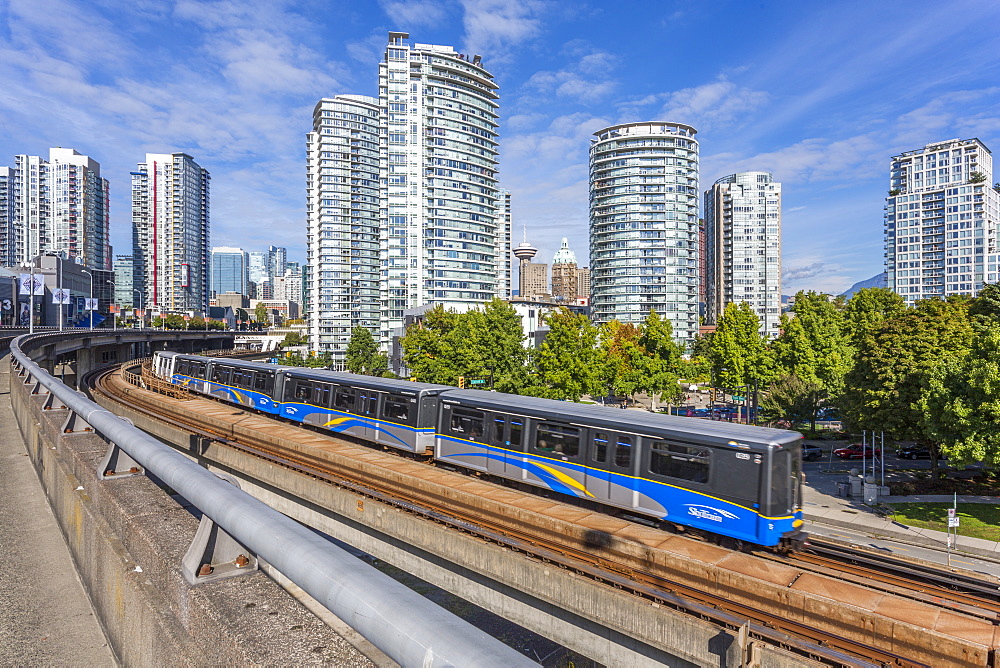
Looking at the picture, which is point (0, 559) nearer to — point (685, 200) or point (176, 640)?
point (176, 640)

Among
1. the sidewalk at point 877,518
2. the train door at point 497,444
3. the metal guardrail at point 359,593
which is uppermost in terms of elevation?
the metal guardrail at point 359,593

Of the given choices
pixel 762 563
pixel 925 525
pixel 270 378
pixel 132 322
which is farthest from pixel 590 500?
pixel 132 322

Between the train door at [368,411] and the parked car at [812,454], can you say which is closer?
the train door at [368,411]

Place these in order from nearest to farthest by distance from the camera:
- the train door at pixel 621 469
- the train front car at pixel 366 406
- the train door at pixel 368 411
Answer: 1. the train door at pixel 621 469
2. the train front car at pixel 366 406
3. the train door at pixel 368 411

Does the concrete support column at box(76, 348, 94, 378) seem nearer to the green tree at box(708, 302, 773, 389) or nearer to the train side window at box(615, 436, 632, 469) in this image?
the green tree at box(708, 302, 773, 389)

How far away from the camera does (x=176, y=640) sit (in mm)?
3506

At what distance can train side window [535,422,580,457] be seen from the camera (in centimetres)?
1717

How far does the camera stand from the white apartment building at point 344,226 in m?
117

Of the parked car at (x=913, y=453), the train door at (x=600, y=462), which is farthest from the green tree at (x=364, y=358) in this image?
the train door at (x=600, y=462)

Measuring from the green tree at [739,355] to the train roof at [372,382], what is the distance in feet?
100

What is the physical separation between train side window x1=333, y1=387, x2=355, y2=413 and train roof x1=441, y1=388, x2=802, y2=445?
6.63 meters

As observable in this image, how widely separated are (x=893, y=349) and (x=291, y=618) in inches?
1454

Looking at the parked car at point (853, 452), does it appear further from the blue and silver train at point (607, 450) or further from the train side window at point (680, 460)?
the train side window at point (680, 460)

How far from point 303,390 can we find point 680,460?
20.3m
